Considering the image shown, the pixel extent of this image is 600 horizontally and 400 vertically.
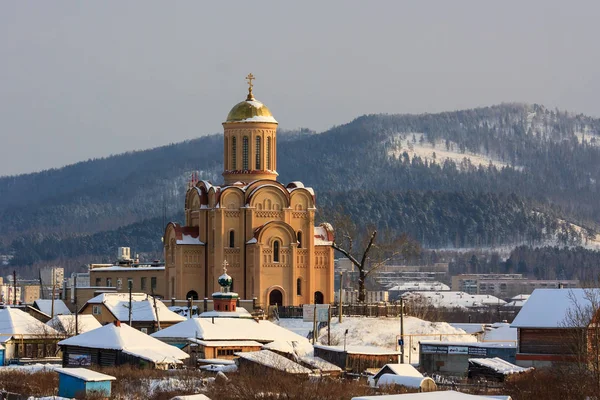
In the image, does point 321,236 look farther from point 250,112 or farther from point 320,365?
point 320,365

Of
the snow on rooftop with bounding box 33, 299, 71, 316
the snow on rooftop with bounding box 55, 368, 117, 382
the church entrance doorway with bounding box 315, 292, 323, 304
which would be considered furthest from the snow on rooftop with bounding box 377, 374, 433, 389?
the snow on rooftop with bounding box 33, 299, 71, 316

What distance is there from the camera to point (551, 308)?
191 ft

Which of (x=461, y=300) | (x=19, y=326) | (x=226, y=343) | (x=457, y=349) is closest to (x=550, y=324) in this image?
(x=457, y=349)

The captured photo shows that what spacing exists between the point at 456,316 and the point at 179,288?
5469 centimetres

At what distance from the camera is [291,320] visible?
71750 millimetres

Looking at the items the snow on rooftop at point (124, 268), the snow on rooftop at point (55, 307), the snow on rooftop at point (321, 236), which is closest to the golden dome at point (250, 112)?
the snow on rooftop at point (321, 236)

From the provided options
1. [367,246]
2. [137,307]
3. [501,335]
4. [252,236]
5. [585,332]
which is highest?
[252,236]

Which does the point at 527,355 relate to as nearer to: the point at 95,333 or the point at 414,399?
the point at 95,333

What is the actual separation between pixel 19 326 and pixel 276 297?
48.9 ft

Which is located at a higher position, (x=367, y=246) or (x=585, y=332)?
(x=367, y=246)

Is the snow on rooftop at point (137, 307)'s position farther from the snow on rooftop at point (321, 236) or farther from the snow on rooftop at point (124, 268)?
the snow on rooftop at point (321, 236)

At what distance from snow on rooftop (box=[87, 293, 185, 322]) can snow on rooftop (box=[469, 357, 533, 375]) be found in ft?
61.5

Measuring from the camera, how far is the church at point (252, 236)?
7531 cm

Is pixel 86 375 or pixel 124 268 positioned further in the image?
pixel 124 268
